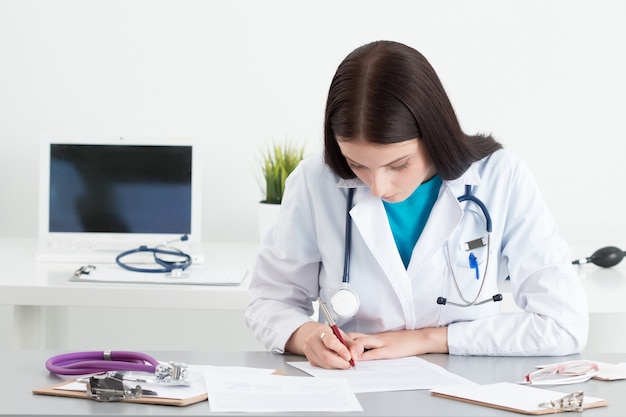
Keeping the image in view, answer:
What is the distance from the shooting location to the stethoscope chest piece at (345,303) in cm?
158

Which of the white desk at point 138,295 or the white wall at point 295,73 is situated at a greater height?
the white wall at point 295,73

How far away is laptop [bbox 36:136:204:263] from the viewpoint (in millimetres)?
2746

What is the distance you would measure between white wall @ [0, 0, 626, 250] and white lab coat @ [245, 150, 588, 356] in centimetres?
131

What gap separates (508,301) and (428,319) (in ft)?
2.35

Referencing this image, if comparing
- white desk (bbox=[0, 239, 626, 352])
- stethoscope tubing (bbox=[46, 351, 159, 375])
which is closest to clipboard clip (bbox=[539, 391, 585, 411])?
stethoscope tubing (bbox=[46, 351, 159, 375])

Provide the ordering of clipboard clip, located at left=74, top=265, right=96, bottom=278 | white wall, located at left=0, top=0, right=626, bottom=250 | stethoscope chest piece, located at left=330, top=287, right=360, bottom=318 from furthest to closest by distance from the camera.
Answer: white wall, located at left=0, top=0, right=626, bottom=250
clipboard clip, located at left=74, top=265, right=96, bottom=278
stethoscope chest piece, located at left=330, top=287, right=360, bottom=318

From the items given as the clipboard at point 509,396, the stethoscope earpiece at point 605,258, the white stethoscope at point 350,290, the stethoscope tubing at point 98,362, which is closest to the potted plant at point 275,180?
the stethoscope earpiece at point 605,258

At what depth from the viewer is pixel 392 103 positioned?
1.50 meters

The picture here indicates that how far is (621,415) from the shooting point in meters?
1.18

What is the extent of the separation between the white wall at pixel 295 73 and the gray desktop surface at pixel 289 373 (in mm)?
1576

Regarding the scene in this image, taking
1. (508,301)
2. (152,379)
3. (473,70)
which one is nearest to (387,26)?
(473,70)

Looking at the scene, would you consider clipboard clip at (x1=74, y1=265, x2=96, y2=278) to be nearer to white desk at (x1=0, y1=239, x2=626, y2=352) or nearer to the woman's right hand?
white desk at (x1=0, y1=239, x2=626, y2=352)

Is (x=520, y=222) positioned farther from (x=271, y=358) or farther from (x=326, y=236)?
Result: (x=271, y=358)

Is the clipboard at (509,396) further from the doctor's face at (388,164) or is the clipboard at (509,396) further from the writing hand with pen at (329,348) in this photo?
the doctor's face at (388,164)
